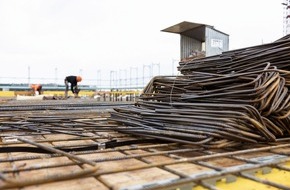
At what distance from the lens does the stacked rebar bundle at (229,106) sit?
201 centimetres

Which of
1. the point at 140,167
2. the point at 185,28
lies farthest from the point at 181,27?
the point at 140,167

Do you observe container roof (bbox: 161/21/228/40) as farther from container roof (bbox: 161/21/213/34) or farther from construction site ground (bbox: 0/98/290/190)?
construction site ground (bbox: 0/98/290/190)

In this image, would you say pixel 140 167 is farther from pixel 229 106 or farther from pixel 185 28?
pixel 185 28

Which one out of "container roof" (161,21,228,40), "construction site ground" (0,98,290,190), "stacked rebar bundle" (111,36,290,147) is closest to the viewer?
"construction site ground" (0,98,290,190)

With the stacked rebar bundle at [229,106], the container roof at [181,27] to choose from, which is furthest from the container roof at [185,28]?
the stacked rebar bundle at [229,106]

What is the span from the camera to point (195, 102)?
2.59m

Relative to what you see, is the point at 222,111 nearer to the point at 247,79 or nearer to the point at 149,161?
the point at 247,79

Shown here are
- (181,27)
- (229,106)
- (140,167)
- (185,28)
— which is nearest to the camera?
(140,167)

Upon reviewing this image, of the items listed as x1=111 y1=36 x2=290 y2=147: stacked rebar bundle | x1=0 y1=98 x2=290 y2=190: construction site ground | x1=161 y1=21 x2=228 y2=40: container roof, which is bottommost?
x1=0 y1=98 x2=290 y2=190: construction site ground

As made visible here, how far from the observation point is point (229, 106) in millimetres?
2154

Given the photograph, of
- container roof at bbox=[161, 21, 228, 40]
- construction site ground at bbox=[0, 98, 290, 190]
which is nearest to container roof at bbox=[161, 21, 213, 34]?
container roof at bbox=[161, 21, 228, 40]

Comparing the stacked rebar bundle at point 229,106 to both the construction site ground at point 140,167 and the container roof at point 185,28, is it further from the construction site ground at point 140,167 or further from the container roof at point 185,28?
the container roof at point 185,28

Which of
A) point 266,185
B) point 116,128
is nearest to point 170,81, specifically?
point 116,128

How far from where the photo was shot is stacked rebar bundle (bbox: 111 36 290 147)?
2.01 metres
